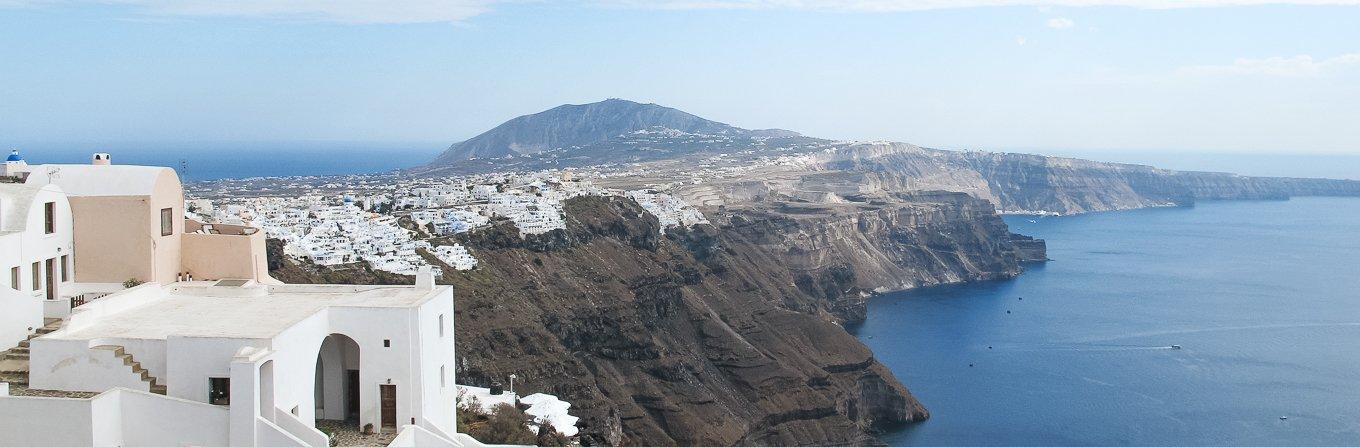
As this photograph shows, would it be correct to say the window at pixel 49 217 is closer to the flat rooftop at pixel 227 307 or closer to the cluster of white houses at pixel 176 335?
the cluster of white houses at pixel 176 335

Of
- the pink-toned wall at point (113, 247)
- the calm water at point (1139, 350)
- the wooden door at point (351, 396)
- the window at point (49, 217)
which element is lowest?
the calm water at point (1139, 350)

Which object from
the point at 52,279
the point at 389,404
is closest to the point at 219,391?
the point at 389,404

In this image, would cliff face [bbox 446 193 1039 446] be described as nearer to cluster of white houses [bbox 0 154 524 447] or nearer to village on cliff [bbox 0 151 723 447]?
village on cliff [bbox 0 151 723 447]

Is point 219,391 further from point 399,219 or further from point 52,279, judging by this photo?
point 399,219

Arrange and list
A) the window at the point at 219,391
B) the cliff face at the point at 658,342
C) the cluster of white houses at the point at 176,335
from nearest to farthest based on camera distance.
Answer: the cluster of white houses at the point at 176,335 → the window at the point at 219,391 → the cliff face at the point at 658,342

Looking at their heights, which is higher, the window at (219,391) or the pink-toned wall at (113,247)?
the pink-toned wall at (113,247)

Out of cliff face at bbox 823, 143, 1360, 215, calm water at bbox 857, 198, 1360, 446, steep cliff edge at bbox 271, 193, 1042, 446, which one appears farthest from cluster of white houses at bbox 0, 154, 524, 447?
cliff face at bbox 823, 143, 1360, 215

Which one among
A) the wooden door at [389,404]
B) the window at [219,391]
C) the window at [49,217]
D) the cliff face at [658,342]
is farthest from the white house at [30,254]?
the cliff face at [658,342]
